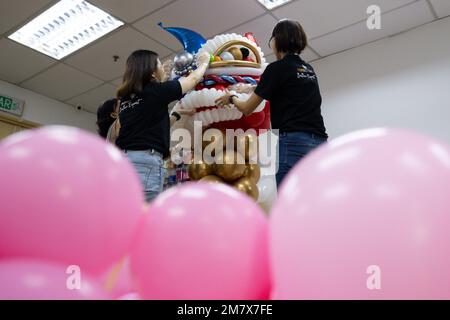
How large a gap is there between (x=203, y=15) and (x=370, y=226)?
8.28ft

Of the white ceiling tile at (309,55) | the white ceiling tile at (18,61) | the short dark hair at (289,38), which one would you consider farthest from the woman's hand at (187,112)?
the white ceiling tile at (18,61)

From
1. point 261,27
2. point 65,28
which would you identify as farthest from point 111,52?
point 261,27

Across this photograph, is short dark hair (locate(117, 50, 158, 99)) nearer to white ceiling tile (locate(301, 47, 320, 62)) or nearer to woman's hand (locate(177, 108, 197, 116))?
woman's hand (locate(177, 108, 197, 116))

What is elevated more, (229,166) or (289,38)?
(289,38)

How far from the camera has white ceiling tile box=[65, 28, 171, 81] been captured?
10.1ft

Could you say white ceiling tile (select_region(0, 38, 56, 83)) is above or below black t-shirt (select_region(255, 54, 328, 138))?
above

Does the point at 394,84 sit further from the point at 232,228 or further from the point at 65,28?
the point at 232,228

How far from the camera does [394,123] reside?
2.74 meters

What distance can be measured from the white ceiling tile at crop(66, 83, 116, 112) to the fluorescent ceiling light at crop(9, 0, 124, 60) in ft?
1.85

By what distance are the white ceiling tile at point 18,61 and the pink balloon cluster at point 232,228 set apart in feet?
10.1

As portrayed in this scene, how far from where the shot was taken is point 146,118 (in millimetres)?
1535

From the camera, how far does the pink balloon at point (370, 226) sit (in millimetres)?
495

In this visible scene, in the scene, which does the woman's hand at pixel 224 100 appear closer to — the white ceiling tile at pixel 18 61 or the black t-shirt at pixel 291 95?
the black t-shirt at pixel 291 95

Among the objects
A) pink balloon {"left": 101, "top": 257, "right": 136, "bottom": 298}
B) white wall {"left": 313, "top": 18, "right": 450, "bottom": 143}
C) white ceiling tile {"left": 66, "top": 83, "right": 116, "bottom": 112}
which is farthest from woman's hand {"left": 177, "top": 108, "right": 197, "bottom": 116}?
white ceiling tile {"left": 66, "top": 83, "right": 116, "bottom": 112}
